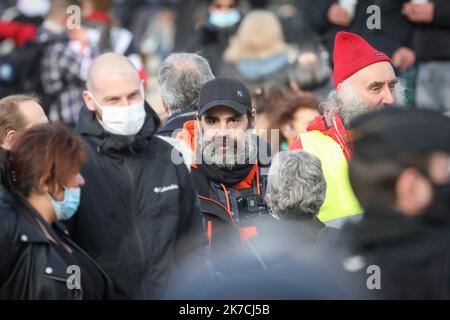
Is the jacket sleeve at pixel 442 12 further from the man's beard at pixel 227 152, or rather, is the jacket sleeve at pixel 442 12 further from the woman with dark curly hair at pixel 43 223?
the woman with dark curly hair at pixel 43 223

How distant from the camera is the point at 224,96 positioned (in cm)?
603

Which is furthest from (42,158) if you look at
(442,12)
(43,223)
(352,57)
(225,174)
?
(442,12)

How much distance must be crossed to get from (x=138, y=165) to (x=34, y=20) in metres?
5.06

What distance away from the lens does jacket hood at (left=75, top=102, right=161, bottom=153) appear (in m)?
5.38

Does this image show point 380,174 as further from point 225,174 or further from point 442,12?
point 442,12

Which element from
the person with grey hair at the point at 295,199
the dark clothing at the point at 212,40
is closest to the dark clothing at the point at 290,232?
the person with grey hair at the point at 295,199

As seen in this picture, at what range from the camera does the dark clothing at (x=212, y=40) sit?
35.3 feet

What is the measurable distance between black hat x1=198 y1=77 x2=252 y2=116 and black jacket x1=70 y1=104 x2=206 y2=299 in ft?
1.80

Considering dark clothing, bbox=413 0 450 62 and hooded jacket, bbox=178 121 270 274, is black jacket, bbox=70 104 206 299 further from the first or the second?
dark clothing, bbox=413 0 450 62

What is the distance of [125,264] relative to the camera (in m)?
5.20

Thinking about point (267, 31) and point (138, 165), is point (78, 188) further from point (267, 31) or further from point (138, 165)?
point (267, 31)

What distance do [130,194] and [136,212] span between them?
98 mm
